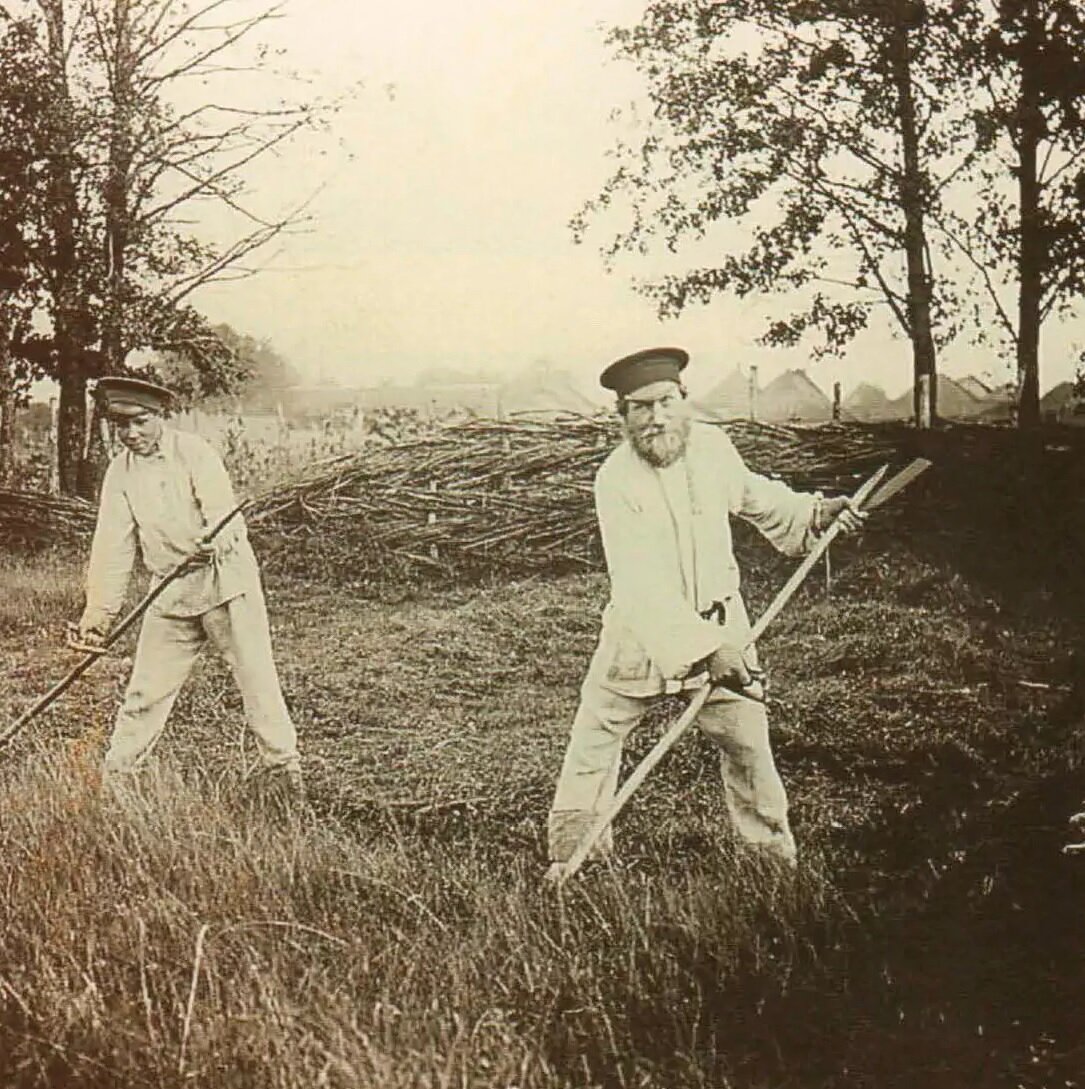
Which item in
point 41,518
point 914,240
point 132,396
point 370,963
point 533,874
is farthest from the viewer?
point 41,518

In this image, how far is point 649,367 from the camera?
237cm

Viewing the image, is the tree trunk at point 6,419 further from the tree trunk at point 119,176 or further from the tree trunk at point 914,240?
the tree trunk at point 914,240

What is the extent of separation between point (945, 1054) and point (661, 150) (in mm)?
1600

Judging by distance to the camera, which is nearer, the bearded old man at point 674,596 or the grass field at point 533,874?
the grass field at point 533,874

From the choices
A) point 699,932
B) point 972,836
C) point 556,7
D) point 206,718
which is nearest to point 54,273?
point 206,718

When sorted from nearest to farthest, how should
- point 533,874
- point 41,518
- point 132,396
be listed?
point 533,874 < point 132,396 < point 41,518

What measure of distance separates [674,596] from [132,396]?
116 cm

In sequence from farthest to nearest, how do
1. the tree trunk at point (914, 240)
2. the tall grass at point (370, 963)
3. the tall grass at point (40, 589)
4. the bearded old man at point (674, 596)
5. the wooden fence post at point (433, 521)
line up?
the tall grass at point (40, 589) → the wooden fence post at point (433, 521) → the tree trunk at point (914, 240) → the bearded old man at point (674, 596) → the tall grass at point (370, 963)

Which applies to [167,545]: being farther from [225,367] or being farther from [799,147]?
[799,147]

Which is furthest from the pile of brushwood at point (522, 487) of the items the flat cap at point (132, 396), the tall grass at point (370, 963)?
the tall grass at point (370, 963)

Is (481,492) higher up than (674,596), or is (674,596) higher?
(481,492)

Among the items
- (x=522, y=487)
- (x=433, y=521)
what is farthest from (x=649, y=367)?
(x=433, y=521)

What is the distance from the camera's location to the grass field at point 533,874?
6.88 feet

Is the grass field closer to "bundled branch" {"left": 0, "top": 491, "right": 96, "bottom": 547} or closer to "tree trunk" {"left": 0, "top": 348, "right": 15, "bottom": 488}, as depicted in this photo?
"bundled branch" {"left": 0, "top": 491, "right": 96, "bottom": 547}
